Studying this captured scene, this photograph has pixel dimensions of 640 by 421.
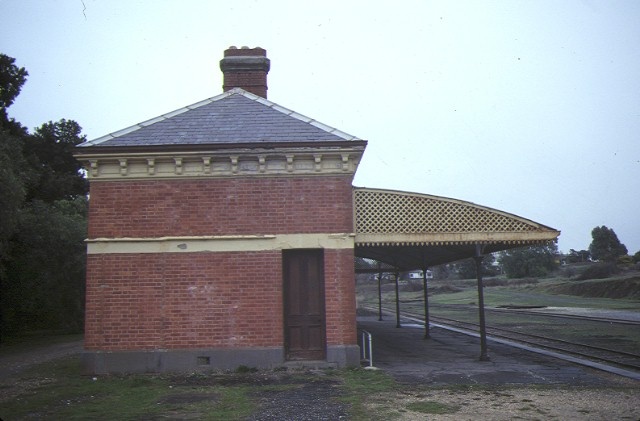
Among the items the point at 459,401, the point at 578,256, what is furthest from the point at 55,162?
the point at 578,256

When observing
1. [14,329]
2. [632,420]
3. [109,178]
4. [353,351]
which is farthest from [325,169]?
[14,329]

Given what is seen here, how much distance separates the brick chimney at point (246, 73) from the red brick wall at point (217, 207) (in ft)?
15.0

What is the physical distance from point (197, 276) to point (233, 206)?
1.66 meters

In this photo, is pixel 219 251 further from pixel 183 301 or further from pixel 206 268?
pixel 183 301

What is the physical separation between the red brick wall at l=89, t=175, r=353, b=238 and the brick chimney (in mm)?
4566

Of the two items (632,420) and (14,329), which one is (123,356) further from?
(14,329)

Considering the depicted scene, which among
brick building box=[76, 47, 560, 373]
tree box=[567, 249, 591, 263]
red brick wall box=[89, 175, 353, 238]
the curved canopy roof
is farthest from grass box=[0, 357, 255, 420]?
tree box=[567, 249, 591, 263]

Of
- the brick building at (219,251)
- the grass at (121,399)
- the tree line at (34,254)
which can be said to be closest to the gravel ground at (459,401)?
the grass at (121,399)

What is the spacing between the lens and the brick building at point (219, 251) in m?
10.9

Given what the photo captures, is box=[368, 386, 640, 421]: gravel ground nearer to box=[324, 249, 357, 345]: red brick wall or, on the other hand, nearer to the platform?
the platform

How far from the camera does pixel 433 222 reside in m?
11.7

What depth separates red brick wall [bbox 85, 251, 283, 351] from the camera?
1084cm

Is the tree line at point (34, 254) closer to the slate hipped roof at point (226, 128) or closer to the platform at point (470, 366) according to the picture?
the slate hipped roof at point (226, 128)

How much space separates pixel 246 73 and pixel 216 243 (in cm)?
599
